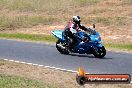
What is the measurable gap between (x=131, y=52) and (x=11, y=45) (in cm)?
704

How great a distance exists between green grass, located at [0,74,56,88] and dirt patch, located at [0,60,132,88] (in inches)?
20.9

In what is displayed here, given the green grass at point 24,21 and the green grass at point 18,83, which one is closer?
the green grass at point 18,83

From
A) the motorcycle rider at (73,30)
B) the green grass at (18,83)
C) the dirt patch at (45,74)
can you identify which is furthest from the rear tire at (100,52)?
the green grass at (18,83)

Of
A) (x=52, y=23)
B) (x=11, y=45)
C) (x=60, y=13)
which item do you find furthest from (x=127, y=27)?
(x=11, y=45)

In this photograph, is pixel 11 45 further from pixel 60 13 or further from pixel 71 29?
pixel 60 13

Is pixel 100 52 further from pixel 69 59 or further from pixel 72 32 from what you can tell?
pixel 72 32

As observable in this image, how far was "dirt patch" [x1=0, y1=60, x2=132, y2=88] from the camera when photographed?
1315 cm

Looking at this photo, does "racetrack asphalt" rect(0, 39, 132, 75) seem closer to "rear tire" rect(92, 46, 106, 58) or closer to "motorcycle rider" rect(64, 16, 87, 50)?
"rear tire" rect(92, 46, 106, 58)

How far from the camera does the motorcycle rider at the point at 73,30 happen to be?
65.4 feet

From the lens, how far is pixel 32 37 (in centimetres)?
3069

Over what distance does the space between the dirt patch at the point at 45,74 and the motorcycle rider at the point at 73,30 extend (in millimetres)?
3779

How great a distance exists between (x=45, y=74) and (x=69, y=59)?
13.1ft

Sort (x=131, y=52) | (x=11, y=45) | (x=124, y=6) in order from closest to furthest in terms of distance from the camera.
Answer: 1. (x=131, y=52)
2. (x=11, y=45)
3. (x=124, y=6)

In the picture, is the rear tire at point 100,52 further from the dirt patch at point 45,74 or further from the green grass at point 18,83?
the green grass at point 18,83
